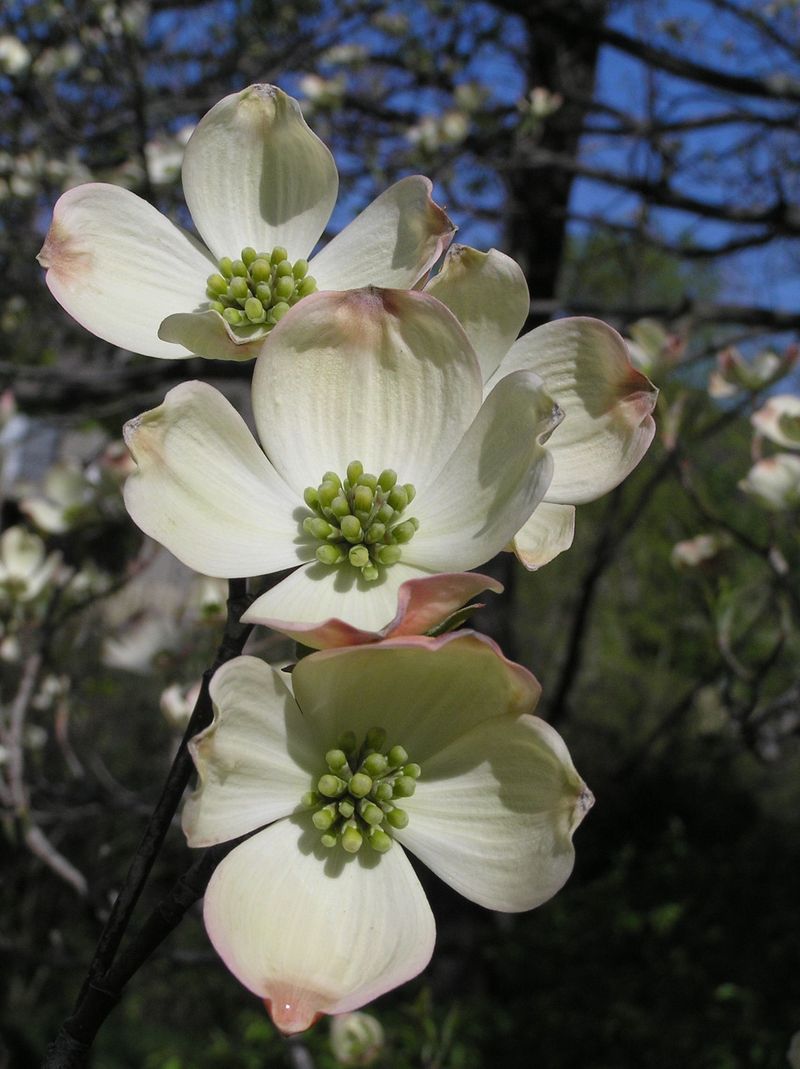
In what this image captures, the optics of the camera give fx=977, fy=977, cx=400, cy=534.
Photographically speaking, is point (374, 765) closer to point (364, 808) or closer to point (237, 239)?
point (364, 808)

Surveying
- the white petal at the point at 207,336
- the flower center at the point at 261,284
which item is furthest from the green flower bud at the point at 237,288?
the white petal at the point at 207,336

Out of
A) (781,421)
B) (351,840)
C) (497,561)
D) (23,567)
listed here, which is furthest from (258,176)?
(497,561)

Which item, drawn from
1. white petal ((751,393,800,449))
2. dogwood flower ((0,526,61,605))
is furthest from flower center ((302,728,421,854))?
dogwood flower ((0,526,61,605))

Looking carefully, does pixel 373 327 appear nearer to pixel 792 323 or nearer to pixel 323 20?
pixel 792 323

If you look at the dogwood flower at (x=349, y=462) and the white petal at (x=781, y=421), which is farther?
the white petal at (x=781, y=421)

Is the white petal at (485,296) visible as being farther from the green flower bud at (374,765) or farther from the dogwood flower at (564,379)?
the green flower bud at (374,765)
